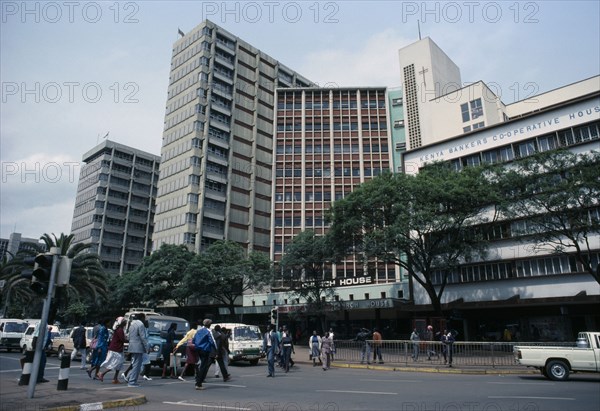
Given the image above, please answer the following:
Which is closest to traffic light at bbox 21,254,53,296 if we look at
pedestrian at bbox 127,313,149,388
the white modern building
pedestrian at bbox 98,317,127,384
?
pedestrian at bbox 127,313,149,388

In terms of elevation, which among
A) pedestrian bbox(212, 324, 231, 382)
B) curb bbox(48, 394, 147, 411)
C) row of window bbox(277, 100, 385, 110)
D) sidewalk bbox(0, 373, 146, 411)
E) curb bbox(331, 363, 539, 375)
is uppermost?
row of window bbox(277, 100, 385, 110)

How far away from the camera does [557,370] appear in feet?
48.6

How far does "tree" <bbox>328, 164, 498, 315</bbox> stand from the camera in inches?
1126

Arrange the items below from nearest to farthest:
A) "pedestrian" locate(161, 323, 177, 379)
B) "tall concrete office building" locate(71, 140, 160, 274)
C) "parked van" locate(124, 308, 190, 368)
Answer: "pedestrian" locate(161, 323, 177, 379) → "parked van" locate(124, 308, 190, 368) → "tall concrete office building" locate(71, 140, 160, 274)

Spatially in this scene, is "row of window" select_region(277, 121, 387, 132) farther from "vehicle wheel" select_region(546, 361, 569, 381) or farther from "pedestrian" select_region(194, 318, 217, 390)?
"pedestrian" select_region(194, 318, 217, 390)

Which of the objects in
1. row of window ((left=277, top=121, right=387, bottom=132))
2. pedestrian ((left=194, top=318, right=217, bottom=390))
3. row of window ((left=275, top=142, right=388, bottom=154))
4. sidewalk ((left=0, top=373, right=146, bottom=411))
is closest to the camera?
sidewalk ((left=0, top=373, right=146, bottom=411))

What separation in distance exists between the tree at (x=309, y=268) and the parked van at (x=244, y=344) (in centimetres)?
1744

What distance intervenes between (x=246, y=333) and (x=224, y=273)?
78.0 ft

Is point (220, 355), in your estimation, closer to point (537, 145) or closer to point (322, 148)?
point (537, 145)

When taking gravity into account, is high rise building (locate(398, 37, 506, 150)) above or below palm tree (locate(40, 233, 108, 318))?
above

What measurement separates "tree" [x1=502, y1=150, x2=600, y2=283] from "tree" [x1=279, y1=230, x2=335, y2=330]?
16174 mm

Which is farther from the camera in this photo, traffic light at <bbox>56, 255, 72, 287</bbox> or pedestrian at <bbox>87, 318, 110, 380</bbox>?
pedestrian at <bbox>87, 318, 110, 380</bbox>

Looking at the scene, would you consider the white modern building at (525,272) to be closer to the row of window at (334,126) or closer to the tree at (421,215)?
the tree at (421,215)

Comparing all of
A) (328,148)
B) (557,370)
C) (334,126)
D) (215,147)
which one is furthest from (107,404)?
(334,126)
